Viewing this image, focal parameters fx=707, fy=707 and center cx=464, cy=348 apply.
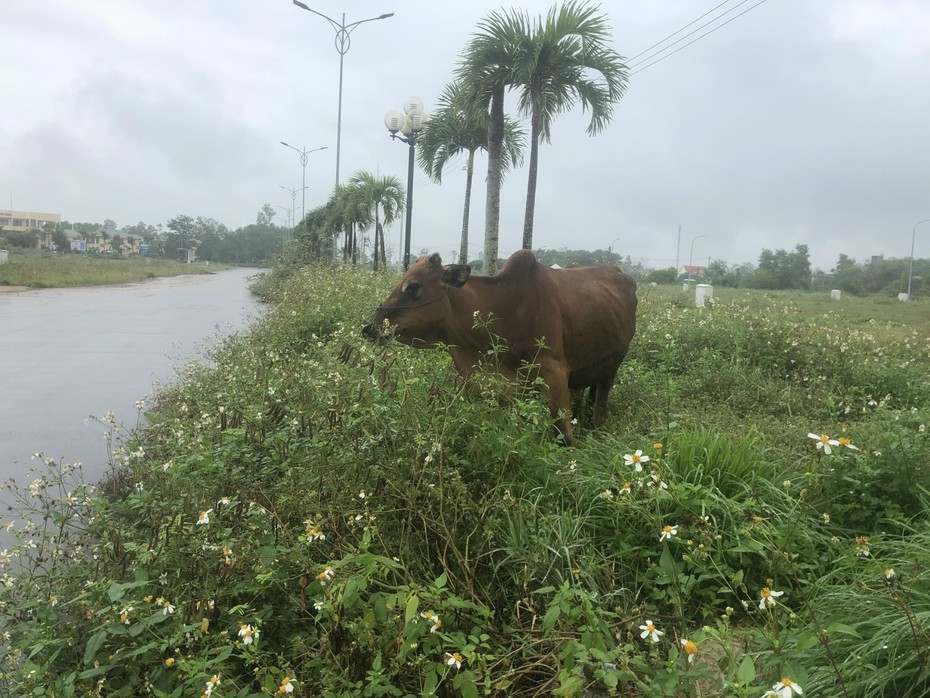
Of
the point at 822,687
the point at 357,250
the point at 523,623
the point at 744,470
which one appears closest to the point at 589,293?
the point at 744,470

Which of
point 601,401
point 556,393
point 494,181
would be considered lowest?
point 601,401

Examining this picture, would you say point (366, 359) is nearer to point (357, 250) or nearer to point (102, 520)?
point (102, 520)

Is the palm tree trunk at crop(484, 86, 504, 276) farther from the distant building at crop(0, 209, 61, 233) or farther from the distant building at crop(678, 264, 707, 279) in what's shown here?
the distant building at crop(0, 209, 61, 233)

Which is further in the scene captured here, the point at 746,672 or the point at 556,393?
the point at 556,393

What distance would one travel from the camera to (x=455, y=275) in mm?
4332

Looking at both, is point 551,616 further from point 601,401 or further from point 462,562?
point 601,401

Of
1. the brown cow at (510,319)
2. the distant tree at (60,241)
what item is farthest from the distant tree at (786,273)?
the distant tree at (60,241)

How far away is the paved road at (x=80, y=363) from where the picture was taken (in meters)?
5.84

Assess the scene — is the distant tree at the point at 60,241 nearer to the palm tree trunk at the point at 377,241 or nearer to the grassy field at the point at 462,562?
the palm tree trunk at the point at 377,241

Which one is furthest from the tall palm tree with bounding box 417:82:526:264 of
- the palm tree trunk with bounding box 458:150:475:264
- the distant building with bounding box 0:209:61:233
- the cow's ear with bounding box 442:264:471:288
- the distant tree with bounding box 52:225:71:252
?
the distant building with bounding box 0:209:61:233

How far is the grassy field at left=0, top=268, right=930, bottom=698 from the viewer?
208 centimetres

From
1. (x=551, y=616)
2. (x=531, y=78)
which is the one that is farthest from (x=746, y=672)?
(x=531, y=78)

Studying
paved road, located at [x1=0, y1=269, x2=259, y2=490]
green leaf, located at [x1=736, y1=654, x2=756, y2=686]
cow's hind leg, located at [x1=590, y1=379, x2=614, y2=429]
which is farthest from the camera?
paved road, located at [x1=0, y1=269, x2=259, y2=490]

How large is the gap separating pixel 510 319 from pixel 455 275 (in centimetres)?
46
